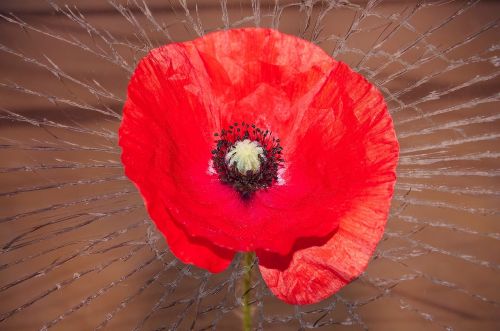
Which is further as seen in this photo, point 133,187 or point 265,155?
point 133,187

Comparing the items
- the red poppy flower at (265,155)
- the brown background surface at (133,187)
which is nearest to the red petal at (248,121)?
the red poppy flower at (265,155)

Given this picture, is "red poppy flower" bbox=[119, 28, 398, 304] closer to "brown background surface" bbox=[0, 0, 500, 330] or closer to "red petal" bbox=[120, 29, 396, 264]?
"red petal" bbox=[120, 29, 396, 264]

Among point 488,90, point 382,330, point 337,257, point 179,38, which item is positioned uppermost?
point 179,38

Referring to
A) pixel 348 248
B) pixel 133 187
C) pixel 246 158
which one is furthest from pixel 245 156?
pixel 133 187

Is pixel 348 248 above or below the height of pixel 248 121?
below

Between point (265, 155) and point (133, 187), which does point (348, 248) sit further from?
point (133, 187)

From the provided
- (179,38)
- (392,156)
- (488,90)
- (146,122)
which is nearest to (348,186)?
(392,156)

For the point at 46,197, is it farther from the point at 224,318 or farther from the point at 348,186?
the point at 348,186
